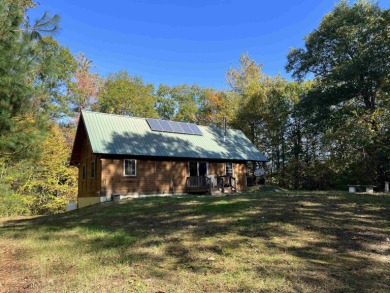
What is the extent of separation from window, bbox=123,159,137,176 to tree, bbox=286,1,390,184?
1262 cm

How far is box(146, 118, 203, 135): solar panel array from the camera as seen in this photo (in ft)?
67.0

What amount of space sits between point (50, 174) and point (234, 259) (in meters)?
22.1

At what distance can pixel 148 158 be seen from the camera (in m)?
17.9

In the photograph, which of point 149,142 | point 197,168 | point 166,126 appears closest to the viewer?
point 149,142

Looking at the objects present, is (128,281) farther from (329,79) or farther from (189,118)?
(189,118)

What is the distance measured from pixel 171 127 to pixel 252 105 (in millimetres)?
13183

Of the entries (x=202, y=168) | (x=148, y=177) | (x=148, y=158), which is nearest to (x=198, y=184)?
(x=202, y=168)

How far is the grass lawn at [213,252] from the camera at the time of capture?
4.37 metres

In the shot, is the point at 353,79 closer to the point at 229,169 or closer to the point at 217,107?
the point at 229,169

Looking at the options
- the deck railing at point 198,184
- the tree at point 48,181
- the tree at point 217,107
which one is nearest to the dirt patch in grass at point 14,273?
the deck railing at point 198,184

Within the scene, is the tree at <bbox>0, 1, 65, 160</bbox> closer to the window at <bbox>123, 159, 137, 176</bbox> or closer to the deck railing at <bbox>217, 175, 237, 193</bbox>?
the window at <bbox>123, 159, 137, 176</bbox>

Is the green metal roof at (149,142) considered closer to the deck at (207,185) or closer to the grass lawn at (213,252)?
the deck at (207,185)

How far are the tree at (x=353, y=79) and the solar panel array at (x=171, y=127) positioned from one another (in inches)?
376

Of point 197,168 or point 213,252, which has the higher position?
point 197,168
